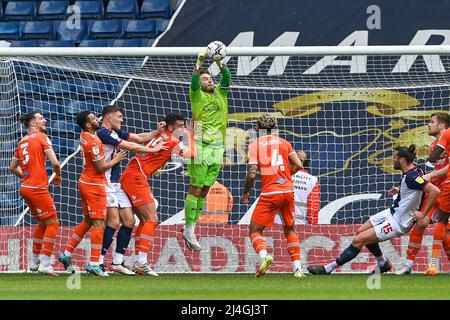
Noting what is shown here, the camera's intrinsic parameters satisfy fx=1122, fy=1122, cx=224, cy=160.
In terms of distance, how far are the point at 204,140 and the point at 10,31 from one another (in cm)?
650

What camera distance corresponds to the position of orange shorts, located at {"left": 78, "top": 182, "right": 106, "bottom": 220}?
42.7ft

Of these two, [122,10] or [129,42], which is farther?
[122,10]

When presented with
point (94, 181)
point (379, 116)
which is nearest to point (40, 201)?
point (94, 181)

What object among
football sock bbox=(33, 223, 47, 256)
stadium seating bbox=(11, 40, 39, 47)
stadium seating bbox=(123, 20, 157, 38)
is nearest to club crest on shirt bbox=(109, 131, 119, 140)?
football sock bbox=(33, 223, 47, 256)

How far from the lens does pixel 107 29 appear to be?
60.2ft

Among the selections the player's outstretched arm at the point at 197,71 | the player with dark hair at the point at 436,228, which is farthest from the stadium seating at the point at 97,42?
the player with dark hair at the point at 436,228

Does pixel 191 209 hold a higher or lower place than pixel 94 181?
lower

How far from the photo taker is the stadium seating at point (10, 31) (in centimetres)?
1866

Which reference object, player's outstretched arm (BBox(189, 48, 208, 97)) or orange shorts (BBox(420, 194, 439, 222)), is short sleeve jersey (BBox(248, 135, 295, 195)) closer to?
player's outstretched arm (BBox(189, 48, 208, 97))

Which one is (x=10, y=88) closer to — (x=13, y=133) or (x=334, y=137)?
(x=13, y=133)

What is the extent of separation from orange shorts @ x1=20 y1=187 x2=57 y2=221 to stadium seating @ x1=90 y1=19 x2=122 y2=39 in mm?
5511

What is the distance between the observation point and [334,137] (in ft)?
52.0

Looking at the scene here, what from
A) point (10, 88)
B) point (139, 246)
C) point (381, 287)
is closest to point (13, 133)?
point (10, 88)

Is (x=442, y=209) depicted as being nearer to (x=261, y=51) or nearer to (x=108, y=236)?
(x=261, y=51)
